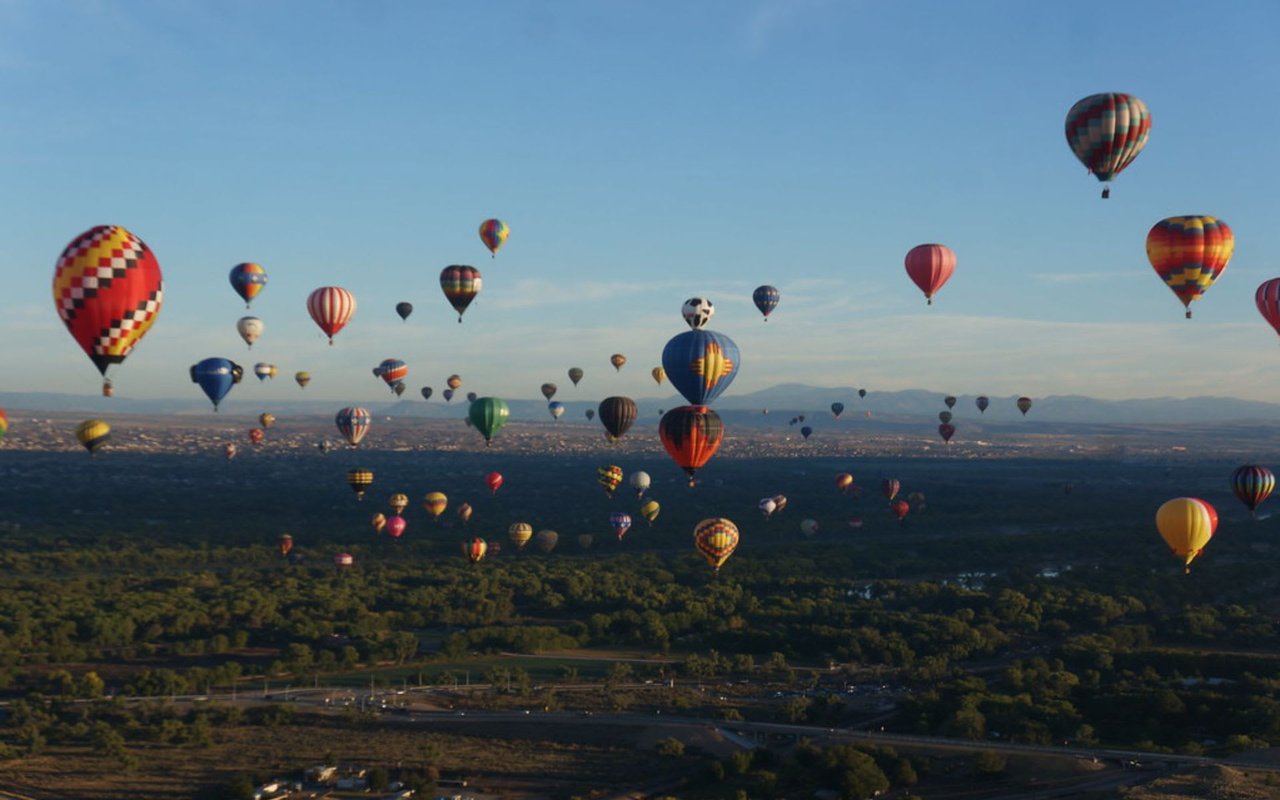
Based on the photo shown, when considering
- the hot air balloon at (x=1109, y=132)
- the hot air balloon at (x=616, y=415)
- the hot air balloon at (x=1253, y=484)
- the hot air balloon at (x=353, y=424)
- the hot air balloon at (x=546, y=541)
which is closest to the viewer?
the hot air balloon at (x=1109, y=132)

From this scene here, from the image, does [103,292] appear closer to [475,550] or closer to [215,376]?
[215,376]

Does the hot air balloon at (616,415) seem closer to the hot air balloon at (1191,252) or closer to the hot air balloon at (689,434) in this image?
the hot air balloon at (689,434)

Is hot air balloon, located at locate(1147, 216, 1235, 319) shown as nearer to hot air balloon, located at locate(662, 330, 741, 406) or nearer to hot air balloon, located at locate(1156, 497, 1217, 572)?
hot air balloon, located at locate(1156, 497, 1217, 572)

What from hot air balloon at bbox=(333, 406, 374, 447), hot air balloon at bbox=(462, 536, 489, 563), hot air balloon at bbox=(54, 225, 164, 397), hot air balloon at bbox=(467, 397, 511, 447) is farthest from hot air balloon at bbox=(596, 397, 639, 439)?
hot air balloon at bbox=(54, 225, 164, 397)

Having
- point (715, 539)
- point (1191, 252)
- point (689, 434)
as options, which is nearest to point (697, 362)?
point (689, 434)

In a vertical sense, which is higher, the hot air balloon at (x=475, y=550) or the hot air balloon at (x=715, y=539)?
the hot air balloon at (x=715, y=539)

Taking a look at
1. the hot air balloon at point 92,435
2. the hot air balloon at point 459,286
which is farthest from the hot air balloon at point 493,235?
the hot air balloon at point 92,435

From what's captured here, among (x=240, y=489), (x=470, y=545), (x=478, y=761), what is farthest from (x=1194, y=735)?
(x=240, y=489)
